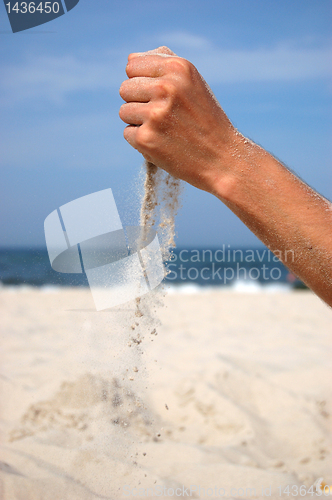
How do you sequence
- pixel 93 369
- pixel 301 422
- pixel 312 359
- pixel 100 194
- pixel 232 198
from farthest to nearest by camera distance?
pixel 312 359, pixel 93 369, pixel 301 422, pixel 100 194, pixel 232 198

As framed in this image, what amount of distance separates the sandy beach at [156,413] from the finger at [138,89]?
88 centimetres

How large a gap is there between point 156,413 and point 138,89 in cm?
203

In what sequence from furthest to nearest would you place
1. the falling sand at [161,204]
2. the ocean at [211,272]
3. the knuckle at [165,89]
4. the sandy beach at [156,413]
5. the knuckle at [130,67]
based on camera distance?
1. the ocean at [211,272]
2. the sandy beach at [156,413]
3. the falling sand at [161,204]
4. the knuckle at [130,67]
5. the knuckle at [165,89]

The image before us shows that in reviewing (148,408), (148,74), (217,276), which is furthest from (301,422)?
(217,276)

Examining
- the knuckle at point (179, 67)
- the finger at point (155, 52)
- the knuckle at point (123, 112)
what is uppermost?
the finger at point (155, 52)

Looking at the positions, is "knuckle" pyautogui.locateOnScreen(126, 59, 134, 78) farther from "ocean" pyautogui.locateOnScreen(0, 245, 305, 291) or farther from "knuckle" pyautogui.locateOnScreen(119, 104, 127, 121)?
"ocean" pyautogui.locateOnScreen(0, 245, 305, 291)

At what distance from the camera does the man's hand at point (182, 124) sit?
31.4 inches

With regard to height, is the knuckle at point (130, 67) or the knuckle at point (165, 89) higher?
the knuckle at point (130, 67)

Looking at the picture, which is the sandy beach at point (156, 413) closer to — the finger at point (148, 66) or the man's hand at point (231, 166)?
the man's hand at point (231, 166)

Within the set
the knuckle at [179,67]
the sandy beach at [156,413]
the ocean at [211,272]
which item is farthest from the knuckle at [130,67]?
the ocean at [211,272]

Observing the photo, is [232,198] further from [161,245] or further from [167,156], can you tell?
[161,245]

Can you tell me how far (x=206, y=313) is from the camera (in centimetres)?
492

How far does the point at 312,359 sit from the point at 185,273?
13.6 meters

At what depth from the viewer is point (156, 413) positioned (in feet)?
7.47
